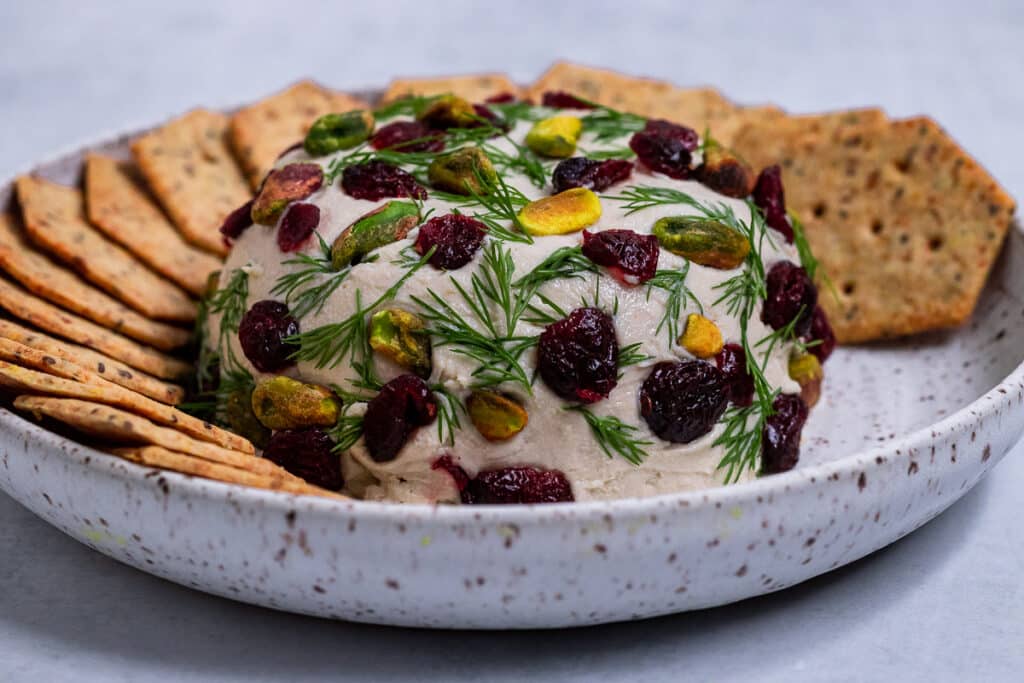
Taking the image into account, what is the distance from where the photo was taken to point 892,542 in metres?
3.30

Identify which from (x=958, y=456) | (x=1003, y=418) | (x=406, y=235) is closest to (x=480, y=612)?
(x=406, y=235)

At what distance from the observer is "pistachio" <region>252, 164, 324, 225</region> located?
11.7ft

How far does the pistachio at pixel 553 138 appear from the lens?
3648 millimetres

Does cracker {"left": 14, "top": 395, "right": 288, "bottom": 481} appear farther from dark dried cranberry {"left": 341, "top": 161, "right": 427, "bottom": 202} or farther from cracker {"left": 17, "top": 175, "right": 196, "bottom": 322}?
cracker {"left": 17, "top": 175, "right": 196, "bottom": 322}

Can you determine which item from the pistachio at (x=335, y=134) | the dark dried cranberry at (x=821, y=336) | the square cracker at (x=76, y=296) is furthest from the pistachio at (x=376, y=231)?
the dark dried cranberry at (x=821, y=336)

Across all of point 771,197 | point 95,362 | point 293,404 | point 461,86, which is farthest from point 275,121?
point 771,197

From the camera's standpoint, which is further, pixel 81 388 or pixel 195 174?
pixel 195 174

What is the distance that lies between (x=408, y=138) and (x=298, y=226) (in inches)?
20.2

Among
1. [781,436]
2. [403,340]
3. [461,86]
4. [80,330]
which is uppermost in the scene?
[403,340]

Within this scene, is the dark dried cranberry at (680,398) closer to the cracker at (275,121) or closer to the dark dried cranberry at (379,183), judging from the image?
the dark dried cranberry at (379,183)

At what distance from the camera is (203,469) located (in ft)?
9.38

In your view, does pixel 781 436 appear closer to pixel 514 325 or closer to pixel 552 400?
pixel 552 400

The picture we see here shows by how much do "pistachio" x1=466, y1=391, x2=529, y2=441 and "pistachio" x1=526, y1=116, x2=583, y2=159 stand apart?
0.87 metres

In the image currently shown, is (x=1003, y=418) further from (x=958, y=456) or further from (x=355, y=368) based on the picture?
(x=355, y=368)
